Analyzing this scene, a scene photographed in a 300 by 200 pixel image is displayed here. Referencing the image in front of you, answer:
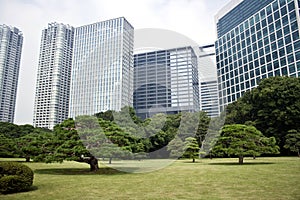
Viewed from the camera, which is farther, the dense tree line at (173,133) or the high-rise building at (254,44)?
the high-rise building at (254,44)

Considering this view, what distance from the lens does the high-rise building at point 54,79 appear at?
41719mm

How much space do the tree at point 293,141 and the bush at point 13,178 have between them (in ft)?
65.5

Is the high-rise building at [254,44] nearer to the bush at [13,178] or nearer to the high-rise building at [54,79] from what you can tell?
the high-rise building at [54,79]

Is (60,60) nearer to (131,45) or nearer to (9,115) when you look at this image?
(9,115)

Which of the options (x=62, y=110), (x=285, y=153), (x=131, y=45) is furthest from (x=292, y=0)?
(x=62, y=110)

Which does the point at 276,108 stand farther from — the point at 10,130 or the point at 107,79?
the point at 10,130

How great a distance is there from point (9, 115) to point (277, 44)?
47.7 metres

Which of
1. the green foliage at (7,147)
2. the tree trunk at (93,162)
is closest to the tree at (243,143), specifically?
the tree trunk at (93,162)

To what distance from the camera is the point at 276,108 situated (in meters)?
22.2

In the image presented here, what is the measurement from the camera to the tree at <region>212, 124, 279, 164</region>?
13586mm

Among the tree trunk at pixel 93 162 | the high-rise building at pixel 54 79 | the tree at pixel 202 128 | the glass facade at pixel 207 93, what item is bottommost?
the tree trunk at pixel 93 162

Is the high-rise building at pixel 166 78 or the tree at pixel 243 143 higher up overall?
the high-rise building at pixel 166 78

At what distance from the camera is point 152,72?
7.80 m

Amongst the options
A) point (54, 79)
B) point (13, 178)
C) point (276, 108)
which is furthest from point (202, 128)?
point (54, 79)
